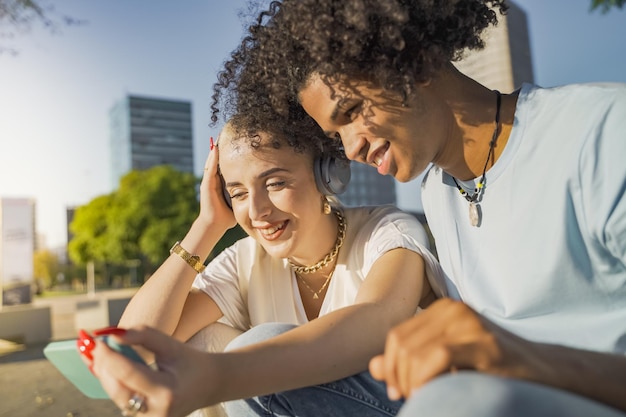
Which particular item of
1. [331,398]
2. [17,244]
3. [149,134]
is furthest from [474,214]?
[149,134]

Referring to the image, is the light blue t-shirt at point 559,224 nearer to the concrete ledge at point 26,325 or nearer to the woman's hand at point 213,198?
the woman's hand at point 213,198

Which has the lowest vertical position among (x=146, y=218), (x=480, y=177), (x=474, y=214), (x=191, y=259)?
(x=191, y=259)

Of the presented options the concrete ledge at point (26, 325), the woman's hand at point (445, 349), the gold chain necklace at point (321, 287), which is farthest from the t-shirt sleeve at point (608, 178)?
the concrete ledge at point (26, 325)

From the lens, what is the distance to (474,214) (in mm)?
1674

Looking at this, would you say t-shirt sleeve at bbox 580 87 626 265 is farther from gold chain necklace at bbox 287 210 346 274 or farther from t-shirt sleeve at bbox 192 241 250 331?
t-shirt sleeve at bbox 192 241 250 331

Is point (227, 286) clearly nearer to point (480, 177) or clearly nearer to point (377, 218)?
point (377, 218)

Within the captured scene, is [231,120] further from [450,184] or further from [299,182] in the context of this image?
[450,184]

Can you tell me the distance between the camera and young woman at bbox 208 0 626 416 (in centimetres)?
88

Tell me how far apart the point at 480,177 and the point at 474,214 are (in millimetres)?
114

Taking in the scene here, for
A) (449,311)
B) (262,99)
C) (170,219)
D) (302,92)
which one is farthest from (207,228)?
(170,219)

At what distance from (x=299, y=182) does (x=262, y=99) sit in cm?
38

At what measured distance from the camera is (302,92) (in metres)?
1.87

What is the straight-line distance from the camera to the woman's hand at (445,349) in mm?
849

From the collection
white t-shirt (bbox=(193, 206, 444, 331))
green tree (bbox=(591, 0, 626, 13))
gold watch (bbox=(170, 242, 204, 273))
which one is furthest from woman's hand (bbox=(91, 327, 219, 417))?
green tree (bbox=(591, 0, 626, 13))
